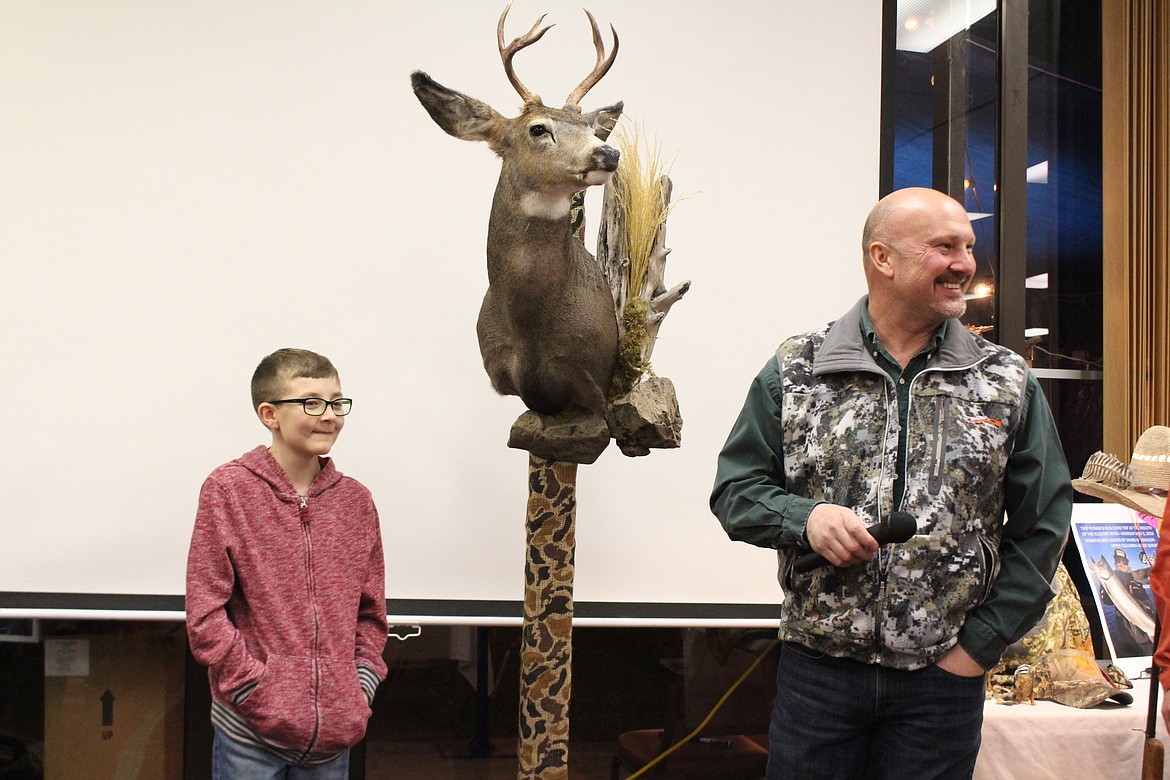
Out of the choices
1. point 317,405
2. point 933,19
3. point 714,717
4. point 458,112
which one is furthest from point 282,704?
point 933,19

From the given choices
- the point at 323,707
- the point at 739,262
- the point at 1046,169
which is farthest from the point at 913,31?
the point at 323,707

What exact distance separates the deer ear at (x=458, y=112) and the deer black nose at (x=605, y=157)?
289mm

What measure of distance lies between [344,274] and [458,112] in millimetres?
836

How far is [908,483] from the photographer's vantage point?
1603 millimetres

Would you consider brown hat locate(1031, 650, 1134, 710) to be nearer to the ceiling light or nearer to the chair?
the chair

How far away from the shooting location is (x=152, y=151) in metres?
2.60

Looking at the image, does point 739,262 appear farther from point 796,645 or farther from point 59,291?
point 59,291

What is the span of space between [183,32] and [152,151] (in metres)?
0.35

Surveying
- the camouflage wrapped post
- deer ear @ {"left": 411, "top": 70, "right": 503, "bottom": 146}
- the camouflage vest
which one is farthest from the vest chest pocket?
deer ear @ {"left": 411, "top": 70, "right": 503, "bottom": 146}

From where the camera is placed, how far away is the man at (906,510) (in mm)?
1584

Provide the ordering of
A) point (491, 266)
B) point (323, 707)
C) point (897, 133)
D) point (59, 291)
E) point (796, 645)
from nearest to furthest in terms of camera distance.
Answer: point (796, 645), point (323, 707), point (491, 266), point (59, 291), point (897, 133)

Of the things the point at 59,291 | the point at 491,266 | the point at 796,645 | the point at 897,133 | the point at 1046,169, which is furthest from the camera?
the point at 1046,169

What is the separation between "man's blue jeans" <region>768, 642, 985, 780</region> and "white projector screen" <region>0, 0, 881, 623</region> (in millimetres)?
1100

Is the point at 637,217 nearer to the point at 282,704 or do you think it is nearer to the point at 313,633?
the point at 313,633
